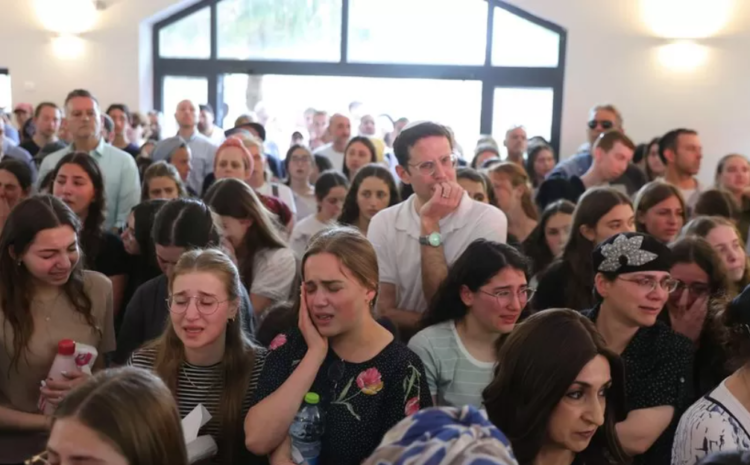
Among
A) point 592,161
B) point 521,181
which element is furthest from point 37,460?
point 592,161

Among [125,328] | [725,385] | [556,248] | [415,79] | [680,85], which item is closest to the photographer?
[725,385]

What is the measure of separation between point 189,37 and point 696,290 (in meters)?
9.98

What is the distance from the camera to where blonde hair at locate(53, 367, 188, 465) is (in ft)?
5.03

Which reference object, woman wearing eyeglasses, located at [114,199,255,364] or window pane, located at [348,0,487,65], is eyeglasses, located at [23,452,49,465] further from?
window pane, located at [348,0,487,65]

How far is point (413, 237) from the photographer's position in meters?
3.28

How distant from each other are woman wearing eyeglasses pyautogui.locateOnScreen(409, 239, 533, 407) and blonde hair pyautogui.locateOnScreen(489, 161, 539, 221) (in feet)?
6.72

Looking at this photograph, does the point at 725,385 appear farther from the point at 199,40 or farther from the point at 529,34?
the point at 199,40

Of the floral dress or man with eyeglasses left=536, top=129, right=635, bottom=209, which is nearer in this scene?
the floral dress

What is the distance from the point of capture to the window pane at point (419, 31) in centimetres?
1128

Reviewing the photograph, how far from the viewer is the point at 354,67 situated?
11.5 meters

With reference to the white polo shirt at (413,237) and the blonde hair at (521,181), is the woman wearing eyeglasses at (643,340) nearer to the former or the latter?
the white polo shirt at (413,237)

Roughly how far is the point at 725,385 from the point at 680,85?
9143mm

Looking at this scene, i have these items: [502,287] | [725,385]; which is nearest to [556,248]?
[502,287]

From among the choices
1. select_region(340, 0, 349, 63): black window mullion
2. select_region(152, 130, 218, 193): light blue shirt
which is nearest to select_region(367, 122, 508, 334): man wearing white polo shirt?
select_region(152, 130, 218, 193): light blue shirt
